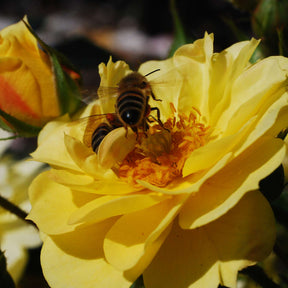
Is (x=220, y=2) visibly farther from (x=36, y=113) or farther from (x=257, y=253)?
(x=257, y=253)

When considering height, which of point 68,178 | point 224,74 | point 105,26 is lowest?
point 105,26

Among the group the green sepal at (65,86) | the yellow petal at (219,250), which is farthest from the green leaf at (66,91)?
the yellow petal at (219,250)

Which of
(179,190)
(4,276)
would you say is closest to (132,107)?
(179,190)

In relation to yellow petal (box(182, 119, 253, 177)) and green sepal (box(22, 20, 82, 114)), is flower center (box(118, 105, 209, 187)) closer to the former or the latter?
yellow petal (box(182, 119, 253, 177))

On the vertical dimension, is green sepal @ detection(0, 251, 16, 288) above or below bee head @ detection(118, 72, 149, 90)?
below

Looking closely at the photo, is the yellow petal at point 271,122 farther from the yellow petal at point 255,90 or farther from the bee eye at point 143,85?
the bee eye at point 143,85

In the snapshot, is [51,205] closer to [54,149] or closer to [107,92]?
[54,149]

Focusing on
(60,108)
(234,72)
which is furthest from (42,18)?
(234,72)

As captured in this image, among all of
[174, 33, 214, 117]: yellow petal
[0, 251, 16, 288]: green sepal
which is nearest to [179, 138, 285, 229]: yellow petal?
[174, 33, 214, 117]: yellow petal
